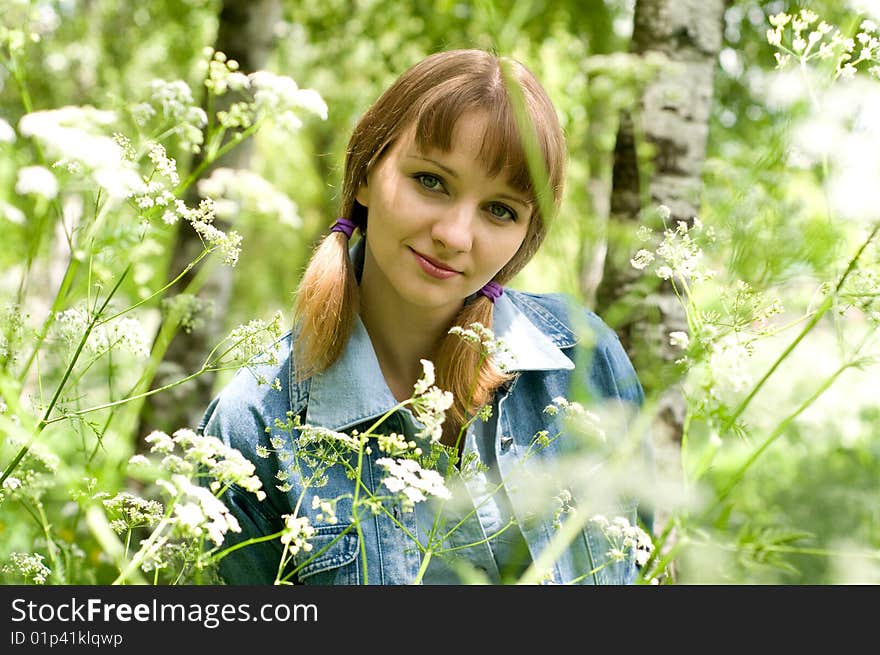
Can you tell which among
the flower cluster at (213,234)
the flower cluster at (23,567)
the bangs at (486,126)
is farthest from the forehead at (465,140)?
the flower cluster at (23,567)

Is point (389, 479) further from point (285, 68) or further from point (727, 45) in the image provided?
point (285, 68)

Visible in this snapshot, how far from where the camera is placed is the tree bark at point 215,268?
10.3 ft

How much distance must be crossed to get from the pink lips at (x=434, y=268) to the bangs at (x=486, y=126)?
21 cm

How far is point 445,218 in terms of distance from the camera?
165 centimetres

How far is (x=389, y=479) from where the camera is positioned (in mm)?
1089

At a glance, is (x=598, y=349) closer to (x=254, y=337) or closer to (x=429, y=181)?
(x=429, y=181)

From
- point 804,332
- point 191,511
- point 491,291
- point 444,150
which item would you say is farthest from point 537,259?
point 191,511

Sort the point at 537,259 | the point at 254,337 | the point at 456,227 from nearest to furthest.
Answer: the point at 254,337, the point at 456,227, the point at 537,259

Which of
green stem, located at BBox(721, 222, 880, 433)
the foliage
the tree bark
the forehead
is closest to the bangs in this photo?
the forehead

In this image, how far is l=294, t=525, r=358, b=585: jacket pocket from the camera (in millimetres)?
1702

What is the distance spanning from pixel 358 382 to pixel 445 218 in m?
0.44

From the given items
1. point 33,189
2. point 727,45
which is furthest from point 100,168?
point 727,45

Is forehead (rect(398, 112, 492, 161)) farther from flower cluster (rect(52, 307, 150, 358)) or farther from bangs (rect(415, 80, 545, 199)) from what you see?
flower cluster (rect(52, 307, 150, 358))

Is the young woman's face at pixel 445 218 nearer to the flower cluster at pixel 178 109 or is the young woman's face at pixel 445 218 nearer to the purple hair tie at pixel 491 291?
the purple hair tie at pixel 491 291
